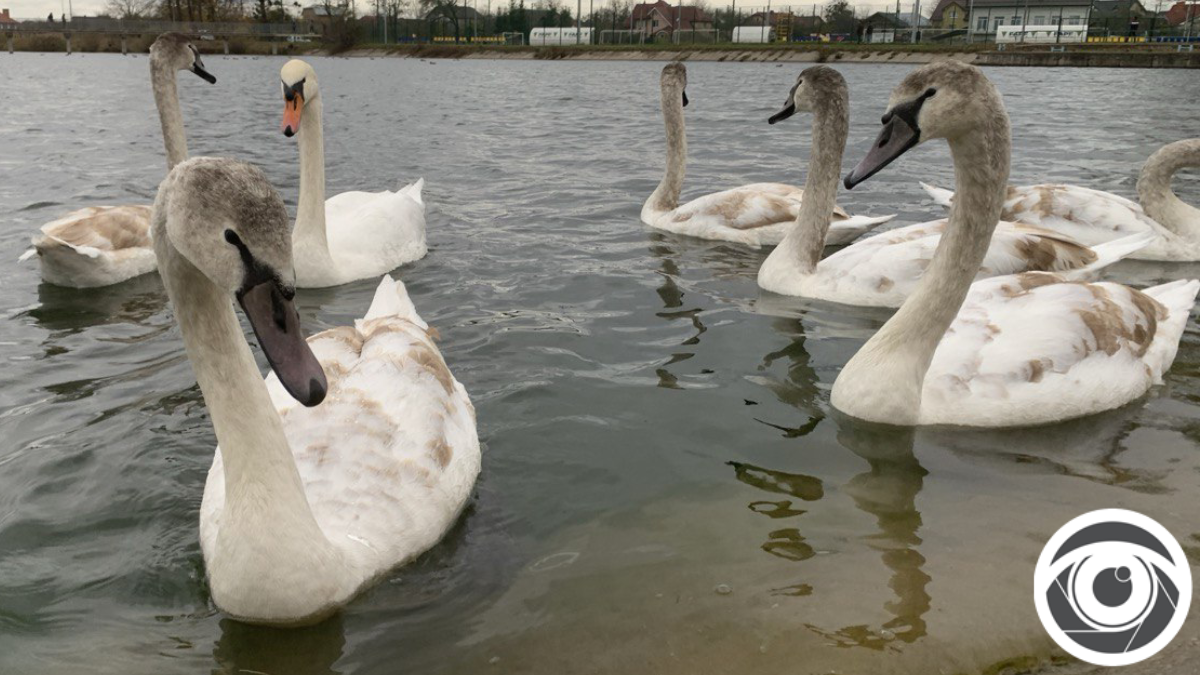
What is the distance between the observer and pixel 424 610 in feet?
12.0

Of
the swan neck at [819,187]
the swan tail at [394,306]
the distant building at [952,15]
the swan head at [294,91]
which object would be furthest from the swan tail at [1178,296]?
the distant building at [952,15]

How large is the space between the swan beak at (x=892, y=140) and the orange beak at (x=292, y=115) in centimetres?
498

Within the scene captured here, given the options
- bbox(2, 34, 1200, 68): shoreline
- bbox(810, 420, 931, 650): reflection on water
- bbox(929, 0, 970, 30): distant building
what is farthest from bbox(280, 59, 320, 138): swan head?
bbox(929, 0, 970, 30): distant building

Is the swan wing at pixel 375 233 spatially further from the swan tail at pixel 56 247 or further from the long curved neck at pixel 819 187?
the long curved neck at pixel 819 187

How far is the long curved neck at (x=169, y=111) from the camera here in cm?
895

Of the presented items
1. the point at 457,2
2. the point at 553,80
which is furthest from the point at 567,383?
the point at 457,2

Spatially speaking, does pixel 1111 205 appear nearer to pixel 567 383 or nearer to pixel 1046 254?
pixel 1046 254

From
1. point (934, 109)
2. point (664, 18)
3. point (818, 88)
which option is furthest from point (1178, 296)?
point (664, 18)

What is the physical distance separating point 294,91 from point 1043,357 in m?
6.09

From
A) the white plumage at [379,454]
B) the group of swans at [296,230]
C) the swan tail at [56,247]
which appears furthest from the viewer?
the group of swans at [296,230]

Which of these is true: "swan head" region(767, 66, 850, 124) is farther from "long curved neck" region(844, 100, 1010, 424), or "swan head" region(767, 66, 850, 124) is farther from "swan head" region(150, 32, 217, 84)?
"swan head" region(150, 32, 217, 84)

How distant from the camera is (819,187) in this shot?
8148 millimetres

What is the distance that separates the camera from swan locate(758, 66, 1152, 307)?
A: 7219mm

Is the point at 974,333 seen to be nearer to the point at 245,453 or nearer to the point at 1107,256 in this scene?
the point at 1107,256
